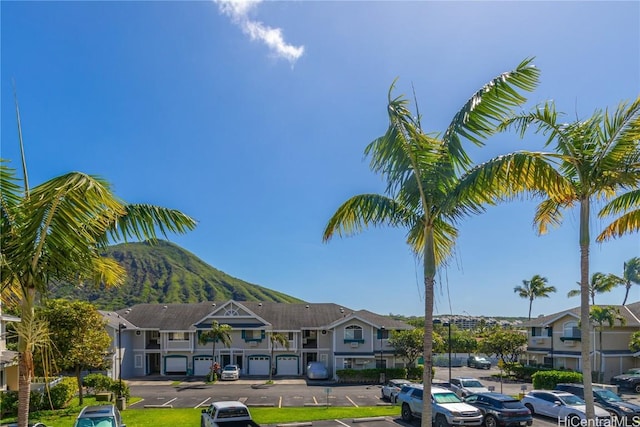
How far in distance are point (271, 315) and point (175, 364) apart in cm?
1115

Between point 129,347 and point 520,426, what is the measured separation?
40294 millimetres

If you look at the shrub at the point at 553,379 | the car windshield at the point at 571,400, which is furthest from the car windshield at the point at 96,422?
the shrub at the point at 553,379

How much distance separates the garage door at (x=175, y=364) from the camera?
159ft

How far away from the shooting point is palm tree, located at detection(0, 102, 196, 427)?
6.23 meters

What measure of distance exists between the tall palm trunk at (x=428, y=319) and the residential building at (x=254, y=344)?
124ft

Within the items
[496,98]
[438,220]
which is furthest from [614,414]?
[496,98]

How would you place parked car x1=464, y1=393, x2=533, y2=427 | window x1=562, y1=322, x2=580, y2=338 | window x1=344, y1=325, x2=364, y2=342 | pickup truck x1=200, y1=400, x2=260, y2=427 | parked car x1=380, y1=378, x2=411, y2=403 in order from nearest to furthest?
pickup truck x1=200, y1=400, x2=260, y2=427 < parked car x1=464, y1=393, x2=533, y2=427 < parked car x1=380, y1=378, x2=411, y2=403 < window x1=562, y1=322, x2=580, y2=338 < window x1=344, y1=325, x2=364, y2=342

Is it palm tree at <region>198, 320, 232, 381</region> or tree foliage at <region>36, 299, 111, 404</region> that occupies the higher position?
tree foliage at <region>36, 299, 111, 404</region>

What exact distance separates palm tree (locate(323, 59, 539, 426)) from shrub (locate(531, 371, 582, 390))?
31.1 meters

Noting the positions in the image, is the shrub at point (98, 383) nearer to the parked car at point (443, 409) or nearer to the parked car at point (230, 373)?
the parked car at point (230, 373)

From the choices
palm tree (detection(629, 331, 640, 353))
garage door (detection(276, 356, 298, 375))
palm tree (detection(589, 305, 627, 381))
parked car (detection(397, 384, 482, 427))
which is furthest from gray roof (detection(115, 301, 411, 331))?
parked car (detection(397, 384, 482, 427))

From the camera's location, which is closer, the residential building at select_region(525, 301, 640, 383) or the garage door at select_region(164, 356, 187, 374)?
the residential building at select_region(525, 301, 640, 383)

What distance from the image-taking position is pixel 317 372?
45.1 metres

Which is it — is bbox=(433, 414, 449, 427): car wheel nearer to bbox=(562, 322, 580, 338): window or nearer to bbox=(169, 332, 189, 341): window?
bbox=(562, 322, 580, 338): window
